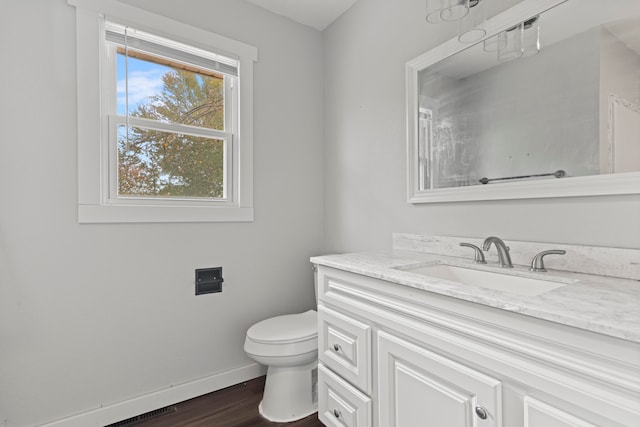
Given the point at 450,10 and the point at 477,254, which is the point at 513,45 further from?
the point at 477,254

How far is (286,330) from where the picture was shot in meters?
1.74

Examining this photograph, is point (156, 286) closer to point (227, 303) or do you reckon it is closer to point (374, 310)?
point (227, 303)

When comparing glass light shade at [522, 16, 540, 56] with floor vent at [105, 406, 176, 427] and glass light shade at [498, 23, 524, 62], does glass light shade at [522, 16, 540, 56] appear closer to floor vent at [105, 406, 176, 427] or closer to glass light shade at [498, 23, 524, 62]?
glass light shade at [498, 23, 524, 62]

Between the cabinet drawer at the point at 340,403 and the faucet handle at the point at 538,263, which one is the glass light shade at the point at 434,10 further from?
the cabinet drawer at the point at 340,403

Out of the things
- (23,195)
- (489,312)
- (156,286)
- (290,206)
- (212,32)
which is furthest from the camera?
(290,206)

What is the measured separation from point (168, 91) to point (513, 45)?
1.77 m

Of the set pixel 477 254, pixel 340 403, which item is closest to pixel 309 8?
pixel 477 254

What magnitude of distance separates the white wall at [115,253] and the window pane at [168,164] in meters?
0.21

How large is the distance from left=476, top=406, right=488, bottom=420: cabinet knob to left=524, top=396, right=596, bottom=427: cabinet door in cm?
10

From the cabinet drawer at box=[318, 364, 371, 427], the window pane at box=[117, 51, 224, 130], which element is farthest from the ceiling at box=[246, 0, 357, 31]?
the cabinet drawer at box=[318, 364, 371, 427]

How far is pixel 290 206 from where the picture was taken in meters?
A: 2.26

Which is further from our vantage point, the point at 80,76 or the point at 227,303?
the point at 227,303

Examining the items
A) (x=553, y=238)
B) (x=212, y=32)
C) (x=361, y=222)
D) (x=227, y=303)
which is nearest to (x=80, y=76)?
(x=212, y=32)

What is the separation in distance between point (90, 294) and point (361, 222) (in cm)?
153
